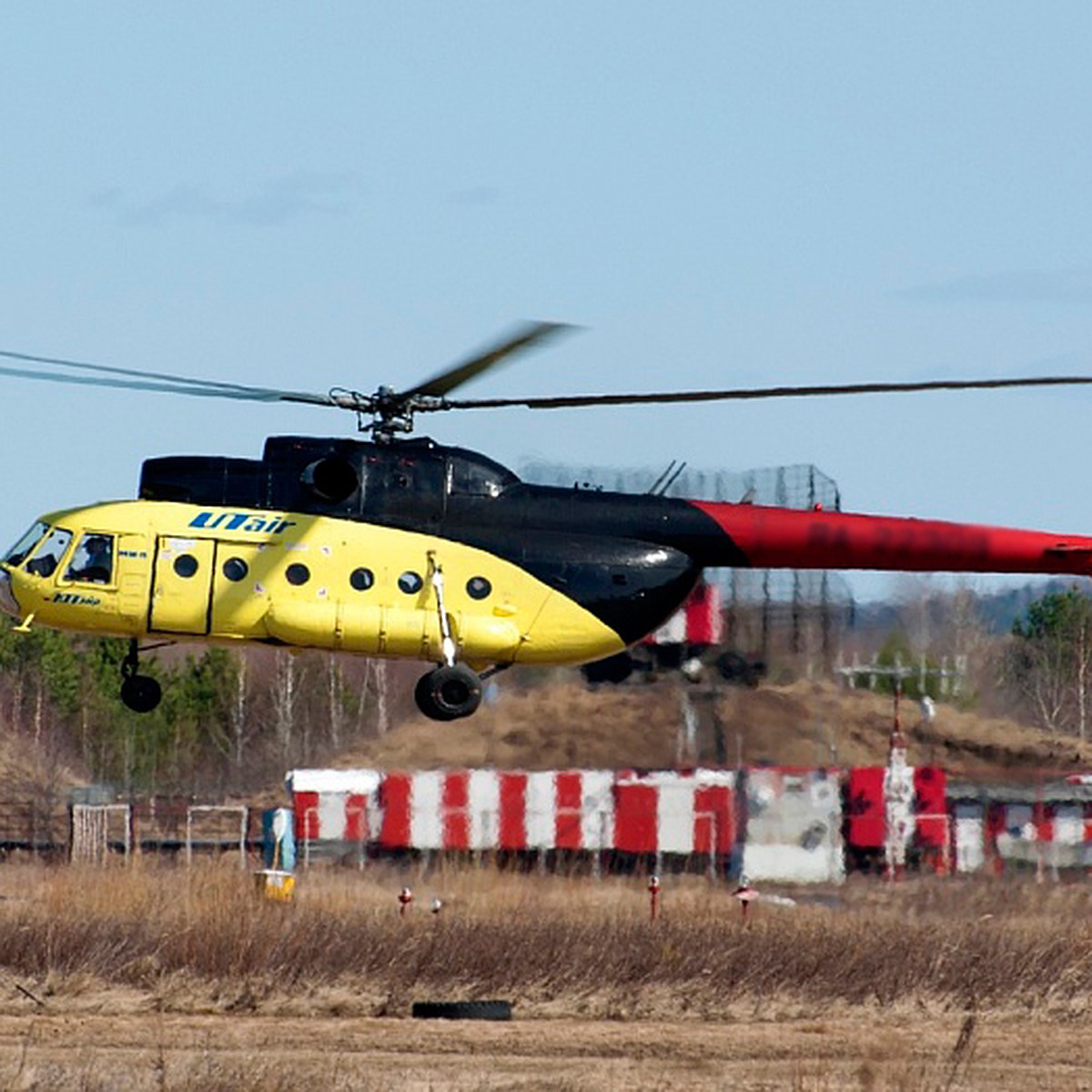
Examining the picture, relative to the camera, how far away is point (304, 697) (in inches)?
2486

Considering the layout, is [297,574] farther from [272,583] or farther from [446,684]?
[446,684]

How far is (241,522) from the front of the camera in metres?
25.8

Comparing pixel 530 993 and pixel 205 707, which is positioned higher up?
pixel 205 707

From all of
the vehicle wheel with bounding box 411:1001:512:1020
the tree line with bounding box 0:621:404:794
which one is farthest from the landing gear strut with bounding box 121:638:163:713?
the tree line with bounding box 0:621:404:794

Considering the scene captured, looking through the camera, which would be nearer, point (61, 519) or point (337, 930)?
point (61, 519)

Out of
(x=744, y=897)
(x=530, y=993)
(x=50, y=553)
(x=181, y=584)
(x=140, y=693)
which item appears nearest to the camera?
(x=181, y=584)

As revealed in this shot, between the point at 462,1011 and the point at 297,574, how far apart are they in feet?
14.0

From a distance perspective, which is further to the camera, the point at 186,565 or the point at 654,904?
the point at 654,904

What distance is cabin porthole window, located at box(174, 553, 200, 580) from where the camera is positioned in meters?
25.6

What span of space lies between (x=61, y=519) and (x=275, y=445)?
2.05m

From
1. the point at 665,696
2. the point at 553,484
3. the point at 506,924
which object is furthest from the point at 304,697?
the point at 553,484

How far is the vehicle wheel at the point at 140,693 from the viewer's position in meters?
26.5

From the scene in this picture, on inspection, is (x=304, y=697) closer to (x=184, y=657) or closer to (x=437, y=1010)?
(x=184, y=657)

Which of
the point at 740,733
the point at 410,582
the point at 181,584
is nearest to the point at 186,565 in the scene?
the point at 181,584
